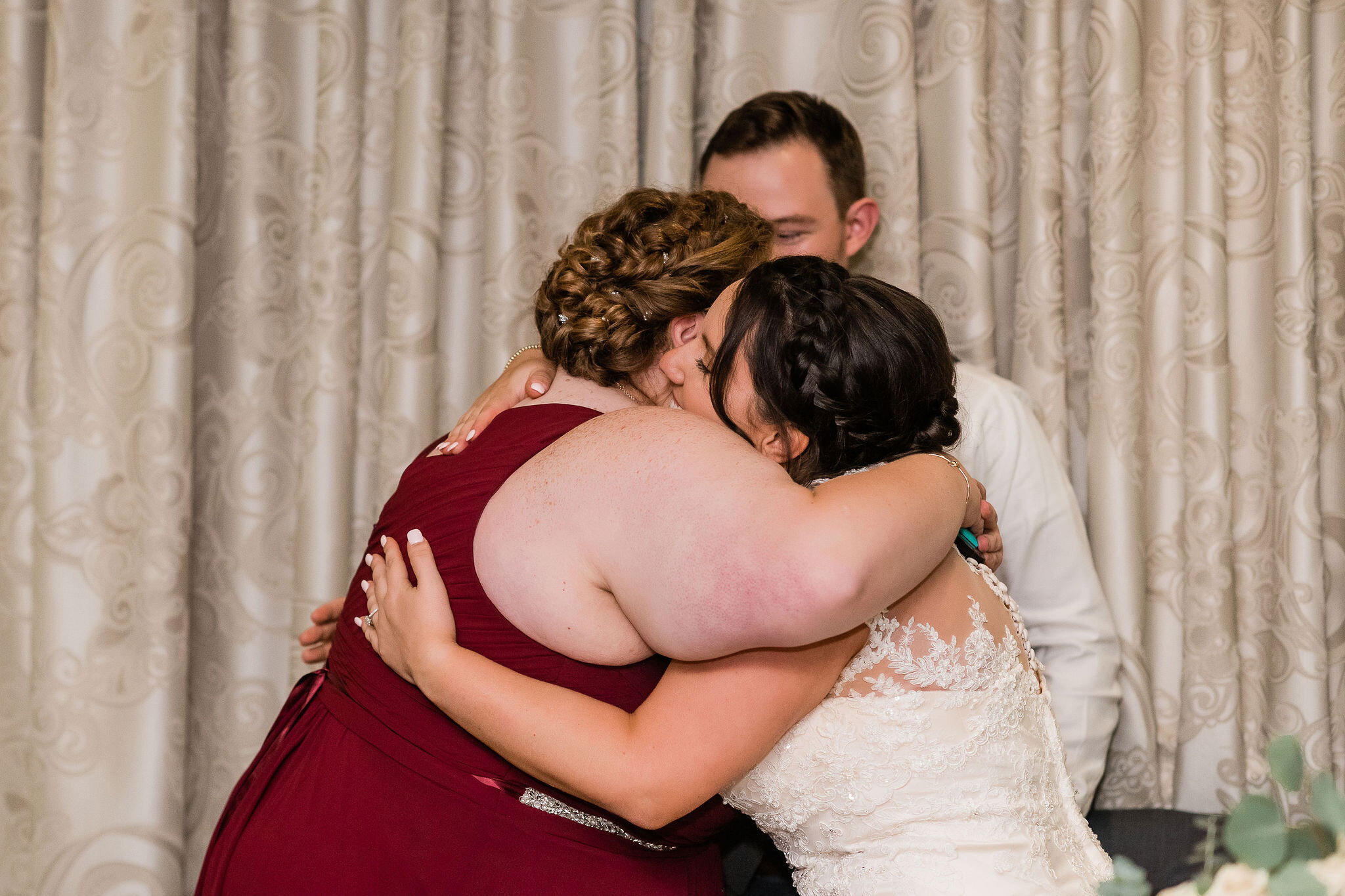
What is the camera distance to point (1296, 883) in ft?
1.89

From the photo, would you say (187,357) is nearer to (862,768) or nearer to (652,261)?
(652,261)

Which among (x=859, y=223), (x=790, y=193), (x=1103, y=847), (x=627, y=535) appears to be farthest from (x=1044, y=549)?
(x=627, y=535)

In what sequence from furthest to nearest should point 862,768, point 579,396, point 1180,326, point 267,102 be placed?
1. point 267,102
2. point 1180,326
3. point 579,396
4. point 862,768

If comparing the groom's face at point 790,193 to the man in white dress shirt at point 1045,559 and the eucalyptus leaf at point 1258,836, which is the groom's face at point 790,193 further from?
the eucalyptus leaf at point 1258,836

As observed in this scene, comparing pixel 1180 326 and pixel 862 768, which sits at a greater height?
pixel 1180 326

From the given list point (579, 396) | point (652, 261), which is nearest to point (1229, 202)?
point (652, 261)

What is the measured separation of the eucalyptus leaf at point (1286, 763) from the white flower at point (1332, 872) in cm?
4

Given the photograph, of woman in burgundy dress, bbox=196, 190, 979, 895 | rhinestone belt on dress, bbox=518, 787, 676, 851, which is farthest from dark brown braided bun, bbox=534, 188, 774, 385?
rhinestone belt on dress, bbox=518, 787, 676, 851

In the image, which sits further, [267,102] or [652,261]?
[267,102]

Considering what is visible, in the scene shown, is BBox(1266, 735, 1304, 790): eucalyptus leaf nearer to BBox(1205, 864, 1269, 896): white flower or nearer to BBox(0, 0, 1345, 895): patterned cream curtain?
BBox(1205, 864, 1269, 896): white flower

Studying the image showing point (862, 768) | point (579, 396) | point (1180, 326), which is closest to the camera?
point (862, 768)

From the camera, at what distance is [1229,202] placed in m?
1.96

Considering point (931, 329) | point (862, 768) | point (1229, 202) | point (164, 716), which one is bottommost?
point (164, 716)

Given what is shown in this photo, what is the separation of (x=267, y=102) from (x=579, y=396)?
1.25m
